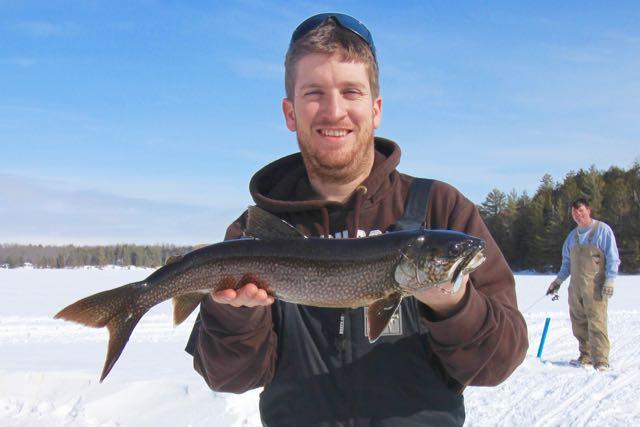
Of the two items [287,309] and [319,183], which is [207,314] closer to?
[287,309]

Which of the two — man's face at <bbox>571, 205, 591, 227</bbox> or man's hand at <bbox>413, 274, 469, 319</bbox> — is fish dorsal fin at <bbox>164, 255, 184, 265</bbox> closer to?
man's hand at <bbox>413, 274, 469, 319</bbox>

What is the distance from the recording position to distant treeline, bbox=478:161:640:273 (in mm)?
50250

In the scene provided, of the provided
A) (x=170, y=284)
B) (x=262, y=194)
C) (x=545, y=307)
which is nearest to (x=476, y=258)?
(x=262, y=194)

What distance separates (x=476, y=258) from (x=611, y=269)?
26.9 feet

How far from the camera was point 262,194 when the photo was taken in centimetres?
337

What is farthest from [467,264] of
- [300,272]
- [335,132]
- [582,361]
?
[582,361]

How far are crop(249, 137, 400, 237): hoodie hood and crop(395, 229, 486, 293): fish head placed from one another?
Answer: 0.43 metres

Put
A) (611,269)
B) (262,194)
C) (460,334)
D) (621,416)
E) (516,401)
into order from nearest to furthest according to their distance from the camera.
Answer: (460,334)
(262,194)
(621,416)
(516,401)
(611,269)

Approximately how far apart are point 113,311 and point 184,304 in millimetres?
387

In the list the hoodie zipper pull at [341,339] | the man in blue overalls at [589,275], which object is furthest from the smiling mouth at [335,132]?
the man in blue overalls at [589,275]

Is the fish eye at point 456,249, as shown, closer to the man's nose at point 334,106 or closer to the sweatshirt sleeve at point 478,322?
the sweatshirt sleeve at point 478,322

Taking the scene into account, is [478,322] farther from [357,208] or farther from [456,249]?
[357,208]

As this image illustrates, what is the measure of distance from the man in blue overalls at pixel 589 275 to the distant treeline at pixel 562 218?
43.4 metres

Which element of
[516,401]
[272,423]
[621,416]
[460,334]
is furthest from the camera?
[516,401]
